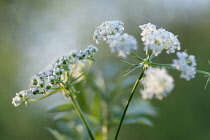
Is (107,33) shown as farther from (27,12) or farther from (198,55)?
(27,12)

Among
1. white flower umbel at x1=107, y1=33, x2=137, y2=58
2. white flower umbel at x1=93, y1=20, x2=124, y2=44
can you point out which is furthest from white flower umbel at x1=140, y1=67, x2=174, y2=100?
white flower umbel at x1=93, y1=20, x2=124, y2=44

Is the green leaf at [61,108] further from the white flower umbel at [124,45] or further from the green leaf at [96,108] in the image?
the white flower umbel at [124,45]

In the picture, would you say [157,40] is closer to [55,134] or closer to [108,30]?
[108,30]

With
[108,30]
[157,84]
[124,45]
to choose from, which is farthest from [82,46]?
[124,45]

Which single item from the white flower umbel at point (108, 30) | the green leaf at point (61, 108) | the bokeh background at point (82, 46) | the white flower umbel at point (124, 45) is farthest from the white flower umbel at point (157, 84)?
the bokeh background at point (82, 46)

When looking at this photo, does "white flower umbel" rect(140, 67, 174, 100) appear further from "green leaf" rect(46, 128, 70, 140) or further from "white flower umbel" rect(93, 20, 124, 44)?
"green leaf" rect(46, 128, 70, 140)

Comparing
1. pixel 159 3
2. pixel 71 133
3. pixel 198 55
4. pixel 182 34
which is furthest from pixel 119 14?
pixel 71 133
